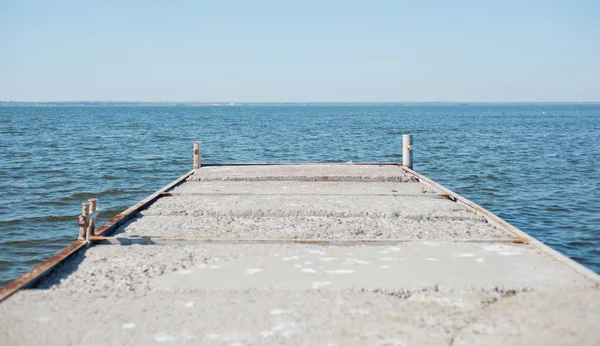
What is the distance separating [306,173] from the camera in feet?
51.3

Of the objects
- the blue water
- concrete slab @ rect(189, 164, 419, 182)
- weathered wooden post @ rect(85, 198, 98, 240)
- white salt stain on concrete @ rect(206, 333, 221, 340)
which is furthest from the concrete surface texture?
concrete slab @ rect(189, 164, 419, 182)

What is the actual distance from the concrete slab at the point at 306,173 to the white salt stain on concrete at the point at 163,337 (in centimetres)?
999

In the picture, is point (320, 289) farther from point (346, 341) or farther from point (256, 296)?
point (346, 341)

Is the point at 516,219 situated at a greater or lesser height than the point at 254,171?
lesser

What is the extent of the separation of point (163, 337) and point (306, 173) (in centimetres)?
1102

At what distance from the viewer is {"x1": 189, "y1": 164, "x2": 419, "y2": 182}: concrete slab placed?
1491 centimetres

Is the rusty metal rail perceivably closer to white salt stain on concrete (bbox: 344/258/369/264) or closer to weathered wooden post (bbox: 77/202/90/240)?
weathered wooden post (bbox: 77/202/90/240)

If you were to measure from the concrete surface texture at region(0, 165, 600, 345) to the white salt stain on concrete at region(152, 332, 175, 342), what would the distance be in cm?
2

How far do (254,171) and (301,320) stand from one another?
1121 cm

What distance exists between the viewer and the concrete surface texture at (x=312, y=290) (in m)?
4.85

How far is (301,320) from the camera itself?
511 cm

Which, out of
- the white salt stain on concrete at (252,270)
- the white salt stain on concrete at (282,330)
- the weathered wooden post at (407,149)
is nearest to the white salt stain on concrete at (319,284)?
the white salt stain on concrete at (252,270)

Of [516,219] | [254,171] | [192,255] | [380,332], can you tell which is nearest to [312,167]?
[254,171]

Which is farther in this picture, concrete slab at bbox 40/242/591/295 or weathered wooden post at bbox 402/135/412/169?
weathered wooden post at bbox 402/135/412/169
